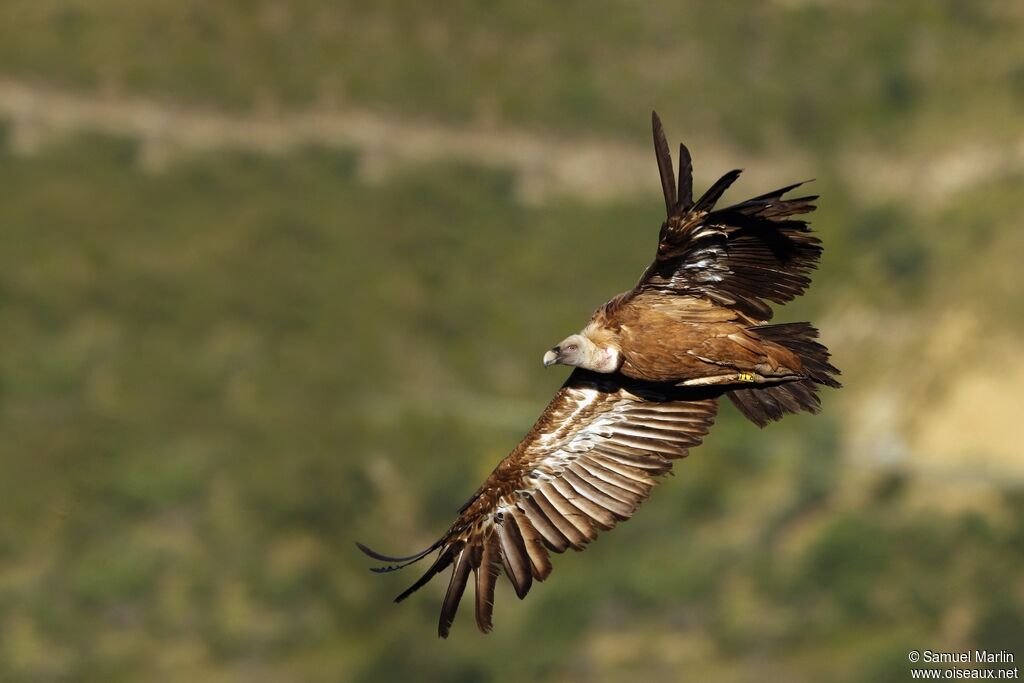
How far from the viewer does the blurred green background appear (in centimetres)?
3531

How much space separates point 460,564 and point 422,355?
22744 millimetres

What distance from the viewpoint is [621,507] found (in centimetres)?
1695

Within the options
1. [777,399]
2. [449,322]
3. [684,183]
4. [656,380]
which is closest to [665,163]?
[684,183]

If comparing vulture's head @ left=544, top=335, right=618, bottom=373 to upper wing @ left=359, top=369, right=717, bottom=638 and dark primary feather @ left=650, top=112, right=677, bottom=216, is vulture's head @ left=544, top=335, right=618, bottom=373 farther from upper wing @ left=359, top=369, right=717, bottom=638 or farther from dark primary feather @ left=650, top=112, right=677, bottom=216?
dark primary feather @ left=650, top=112, right=677, bottom=216

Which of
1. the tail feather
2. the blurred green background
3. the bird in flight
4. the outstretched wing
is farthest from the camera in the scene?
the blurred green background

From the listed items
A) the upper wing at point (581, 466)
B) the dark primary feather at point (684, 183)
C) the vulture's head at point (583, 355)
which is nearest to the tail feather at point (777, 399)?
the upper wing at point (581, 466)

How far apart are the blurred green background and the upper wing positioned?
16677 mm

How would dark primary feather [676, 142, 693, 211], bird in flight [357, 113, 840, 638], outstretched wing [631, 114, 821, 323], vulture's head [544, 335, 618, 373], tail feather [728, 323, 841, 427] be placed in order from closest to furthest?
dark primary feather [676, 142, 693, 211] < outstretched wing [631, 114, 821, 323] < bird in flight [357, 113, 840, 638] < vulture's head [544, 335, 618, 373] < tail feather [728, 323, 841, 427]

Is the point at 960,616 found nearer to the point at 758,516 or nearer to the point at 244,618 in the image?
the point at 758,516

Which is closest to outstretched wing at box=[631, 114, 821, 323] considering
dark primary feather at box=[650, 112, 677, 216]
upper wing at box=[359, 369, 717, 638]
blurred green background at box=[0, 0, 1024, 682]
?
dark primary feather at box=[650, 112, 677, 216]

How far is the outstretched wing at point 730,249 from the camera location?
49.1 feet

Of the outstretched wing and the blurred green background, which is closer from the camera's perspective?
the outstretched wing

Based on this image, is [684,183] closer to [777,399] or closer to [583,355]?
[583,355]

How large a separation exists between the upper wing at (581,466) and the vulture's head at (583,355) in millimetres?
1078
